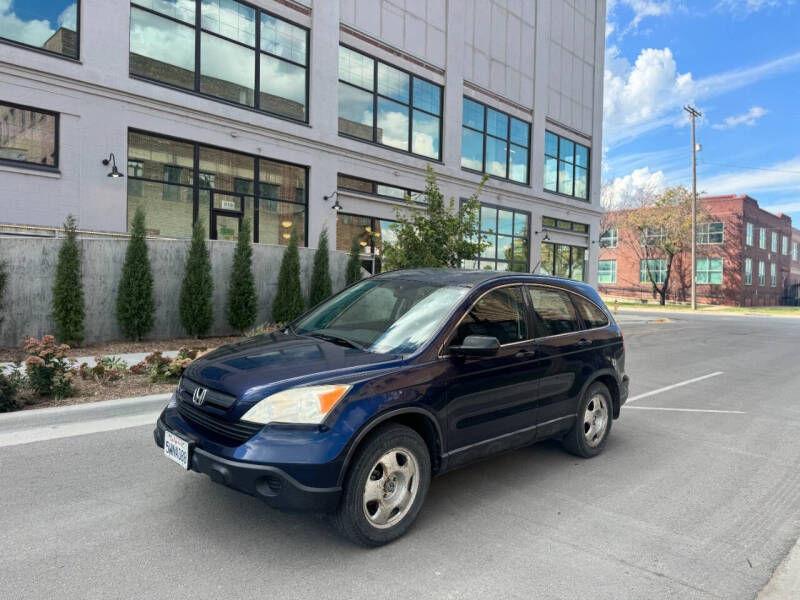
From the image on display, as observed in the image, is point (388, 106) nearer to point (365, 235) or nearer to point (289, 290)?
point (365, 235)

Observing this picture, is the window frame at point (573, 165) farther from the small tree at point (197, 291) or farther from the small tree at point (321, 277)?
the small tree at point (197, 291)

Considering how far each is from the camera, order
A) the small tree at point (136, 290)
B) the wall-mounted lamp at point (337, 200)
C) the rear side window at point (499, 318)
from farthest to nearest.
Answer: the wall-mounted lamp at point (337, 200), the small tree at point (136, 290), the rear side window at point (499, 318)

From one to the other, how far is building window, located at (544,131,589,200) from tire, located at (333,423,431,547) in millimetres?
25184

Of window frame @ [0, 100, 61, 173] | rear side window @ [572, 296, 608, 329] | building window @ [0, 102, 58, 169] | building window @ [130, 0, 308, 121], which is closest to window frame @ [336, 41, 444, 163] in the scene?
building window @ [130, 0, 308, 121]

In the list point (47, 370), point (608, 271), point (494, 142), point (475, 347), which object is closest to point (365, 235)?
point (494, 142)

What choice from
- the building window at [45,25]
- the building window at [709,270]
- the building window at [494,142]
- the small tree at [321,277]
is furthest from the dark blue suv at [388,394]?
the building window at [709,270]

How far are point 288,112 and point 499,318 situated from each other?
46.2 ft

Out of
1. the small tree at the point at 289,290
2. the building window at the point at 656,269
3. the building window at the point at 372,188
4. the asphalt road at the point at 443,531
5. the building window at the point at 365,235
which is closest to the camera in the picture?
the asphalt road at the point at 443,531

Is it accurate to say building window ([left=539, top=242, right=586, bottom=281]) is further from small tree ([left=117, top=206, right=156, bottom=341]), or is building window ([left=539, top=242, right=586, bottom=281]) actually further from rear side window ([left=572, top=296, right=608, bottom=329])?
rear side window ([left=572, top=296, right=608, bottom=329])

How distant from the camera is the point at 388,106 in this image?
19188 millimetres

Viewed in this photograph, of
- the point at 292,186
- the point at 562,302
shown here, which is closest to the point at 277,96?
the point at 292,186

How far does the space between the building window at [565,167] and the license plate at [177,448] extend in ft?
84.0

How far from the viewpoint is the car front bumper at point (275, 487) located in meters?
2.99

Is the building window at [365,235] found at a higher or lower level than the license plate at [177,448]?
higher
